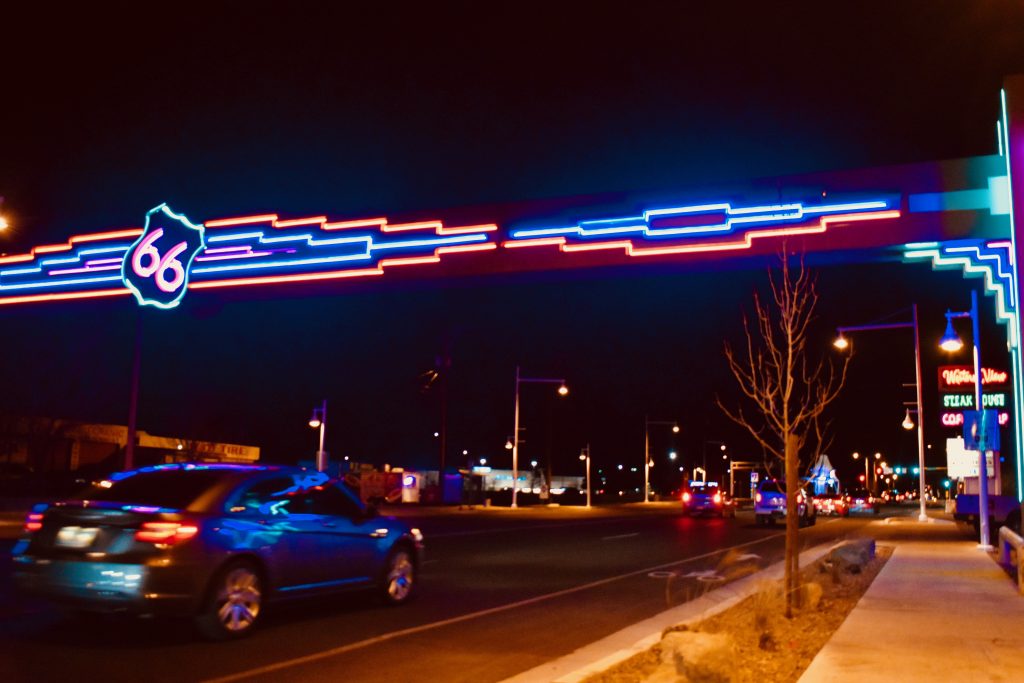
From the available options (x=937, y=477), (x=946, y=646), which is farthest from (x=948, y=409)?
(x=937, y=477)

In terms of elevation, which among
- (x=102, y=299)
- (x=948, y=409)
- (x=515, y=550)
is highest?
(x=102, y=299)

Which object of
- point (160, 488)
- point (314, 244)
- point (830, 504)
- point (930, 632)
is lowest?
point (830, 504)

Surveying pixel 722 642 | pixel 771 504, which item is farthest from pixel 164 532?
pixel 771 504

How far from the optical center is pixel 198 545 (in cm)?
869

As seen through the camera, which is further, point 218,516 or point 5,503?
point 5,503

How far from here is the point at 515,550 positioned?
2052 centimetres

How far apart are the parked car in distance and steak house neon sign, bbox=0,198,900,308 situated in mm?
27017

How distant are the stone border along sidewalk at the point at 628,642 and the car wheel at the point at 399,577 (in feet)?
9.47

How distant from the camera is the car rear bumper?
27.6 ft

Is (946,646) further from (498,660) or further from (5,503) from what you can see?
(5,503)

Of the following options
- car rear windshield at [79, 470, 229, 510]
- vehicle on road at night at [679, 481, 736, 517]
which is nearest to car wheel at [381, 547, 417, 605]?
car rear windshield at [79, 470, 229, 510]

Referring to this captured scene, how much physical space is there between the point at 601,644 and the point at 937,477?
18049 cm

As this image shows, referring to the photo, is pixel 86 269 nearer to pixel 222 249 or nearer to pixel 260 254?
pixel 222 249

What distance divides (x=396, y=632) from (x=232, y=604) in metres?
1.69
